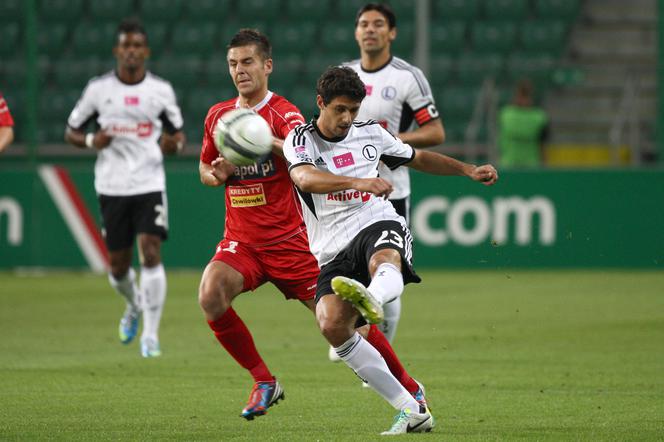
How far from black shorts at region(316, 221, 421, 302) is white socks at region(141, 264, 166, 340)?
384 centimetres

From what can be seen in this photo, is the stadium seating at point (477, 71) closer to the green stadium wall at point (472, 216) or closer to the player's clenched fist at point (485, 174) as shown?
the green stadium wall at point (472, 216)

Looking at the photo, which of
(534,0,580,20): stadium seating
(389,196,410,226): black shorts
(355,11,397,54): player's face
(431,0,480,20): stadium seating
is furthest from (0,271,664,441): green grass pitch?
(534,0,580,20): stadium seating

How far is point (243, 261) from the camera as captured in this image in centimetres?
733

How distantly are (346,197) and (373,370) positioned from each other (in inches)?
37.2

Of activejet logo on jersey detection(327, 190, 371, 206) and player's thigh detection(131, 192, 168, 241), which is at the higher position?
activejet logo on jersey detection(327, 190, 371, 206)

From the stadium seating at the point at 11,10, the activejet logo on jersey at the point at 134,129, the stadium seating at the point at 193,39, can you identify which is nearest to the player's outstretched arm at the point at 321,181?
the activejet logo on jersey at the point at 134,129

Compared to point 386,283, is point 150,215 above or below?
below

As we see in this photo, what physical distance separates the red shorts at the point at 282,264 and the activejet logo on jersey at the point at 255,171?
1.27 feet

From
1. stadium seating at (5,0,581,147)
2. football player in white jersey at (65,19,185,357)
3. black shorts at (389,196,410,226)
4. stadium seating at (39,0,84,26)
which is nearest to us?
black shorts at (389,196,410,226)

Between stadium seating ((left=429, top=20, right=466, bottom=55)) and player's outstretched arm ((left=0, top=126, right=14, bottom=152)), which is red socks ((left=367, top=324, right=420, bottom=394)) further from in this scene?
stadium seating ((left=429, top=20, right=466, bottom=55))

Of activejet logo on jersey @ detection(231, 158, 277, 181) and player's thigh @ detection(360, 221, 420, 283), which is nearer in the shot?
player's thigh @ detection(360, 221, 420, 283)

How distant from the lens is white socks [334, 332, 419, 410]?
627 cm

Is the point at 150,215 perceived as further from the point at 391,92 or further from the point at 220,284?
the point at 220,284

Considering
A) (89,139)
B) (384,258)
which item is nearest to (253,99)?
(384,258)
